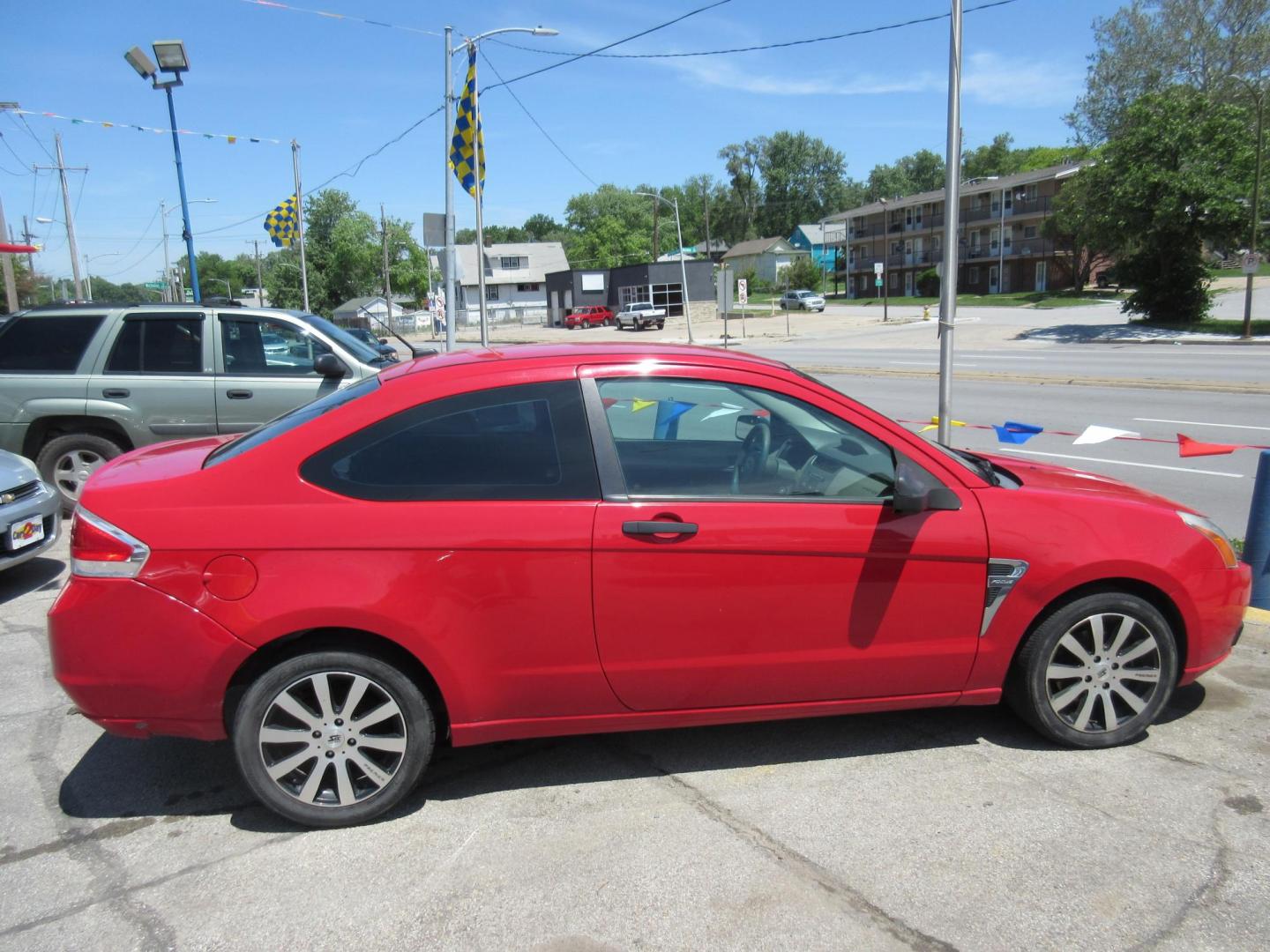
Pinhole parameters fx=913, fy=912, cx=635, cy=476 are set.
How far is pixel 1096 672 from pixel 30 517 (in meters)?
6.37

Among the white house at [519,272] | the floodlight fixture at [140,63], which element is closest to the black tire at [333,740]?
the floodlight fixture at [140,63]

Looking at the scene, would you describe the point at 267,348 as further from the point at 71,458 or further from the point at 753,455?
the point at 753,455

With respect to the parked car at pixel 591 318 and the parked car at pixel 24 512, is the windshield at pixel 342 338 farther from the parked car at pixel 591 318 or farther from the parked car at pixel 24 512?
the parked car at pixel 591 318

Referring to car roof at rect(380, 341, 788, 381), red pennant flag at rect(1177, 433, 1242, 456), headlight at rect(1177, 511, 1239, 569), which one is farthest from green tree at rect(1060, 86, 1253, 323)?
car roof at rect(380, 341, 788, 381)

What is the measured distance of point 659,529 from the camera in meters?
3.24

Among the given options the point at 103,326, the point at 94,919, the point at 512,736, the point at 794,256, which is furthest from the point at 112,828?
the point at 794,256

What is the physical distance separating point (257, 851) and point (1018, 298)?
72583 millimetres

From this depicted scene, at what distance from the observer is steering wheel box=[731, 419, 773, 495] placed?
3484mm

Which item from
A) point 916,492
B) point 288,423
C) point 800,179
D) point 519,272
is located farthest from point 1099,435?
point 800,179

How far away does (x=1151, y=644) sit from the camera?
12.0 ft

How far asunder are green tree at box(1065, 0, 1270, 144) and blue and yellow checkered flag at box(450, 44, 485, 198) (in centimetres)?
5060

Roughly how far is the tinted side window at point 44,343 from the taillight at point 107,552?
5711 mm

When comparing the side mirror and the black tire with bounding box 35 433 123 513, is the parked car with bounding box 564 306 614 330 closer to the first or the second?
the black tire with bounding box 35 433 123 513

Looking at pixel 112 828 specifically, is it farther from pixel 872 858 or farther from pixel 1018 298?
pixel 1018 298
